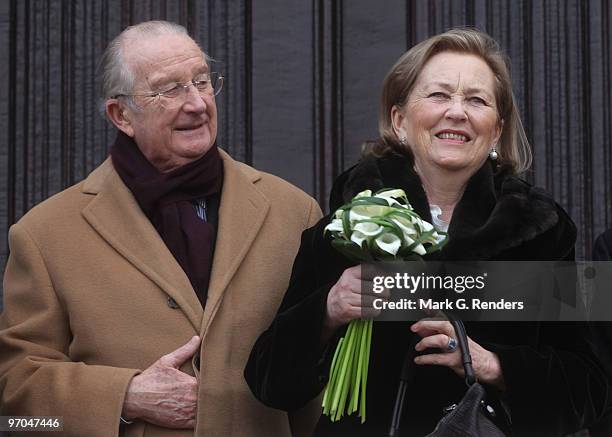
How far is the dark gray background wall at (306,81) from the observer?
455 centimetres

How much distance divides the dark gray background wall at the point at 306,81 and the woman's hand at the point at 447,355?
1.39 m

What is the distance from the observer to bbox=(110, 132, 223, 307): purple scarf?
369 cm

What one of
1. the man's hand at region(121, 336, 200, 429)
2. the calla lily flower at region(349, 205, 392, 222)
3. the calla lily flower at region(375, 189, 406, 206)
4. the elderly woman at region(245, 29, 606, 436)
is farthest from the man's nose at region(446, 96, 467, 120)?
the man's hand at region(121, 336, 200, 429)

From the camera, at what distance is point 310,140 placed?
458cm

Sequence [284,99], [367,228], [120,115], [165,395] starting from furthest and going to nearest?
[284,99] < [120,115] < [165,395] < [367,228]

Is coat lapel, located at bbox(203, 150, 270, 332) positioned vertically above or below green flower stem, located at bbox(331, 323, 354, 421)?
above

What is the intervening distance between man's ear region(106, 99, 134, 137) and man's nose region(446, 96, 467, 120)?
973mm

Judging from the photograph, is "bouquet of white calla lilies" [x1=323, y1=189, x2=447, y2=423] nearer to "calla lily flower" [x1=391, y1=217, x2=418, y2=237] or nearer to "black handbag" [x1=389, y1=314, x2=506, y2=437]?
"calla lily flower" [x1=391, y1=217, x2=418, y2=237]

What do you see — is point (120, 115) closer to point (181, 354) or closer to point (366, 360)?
point (181, 354)

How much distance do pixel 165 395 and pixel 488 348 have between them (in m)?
0.87

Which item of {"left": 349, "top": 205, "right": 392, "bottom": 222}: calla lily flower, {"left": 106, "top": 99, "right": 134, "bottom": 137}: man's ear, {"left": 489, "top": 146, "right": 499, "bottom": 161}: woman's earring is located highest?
{"left": 106, "top": 99, "right": 134, "bottom": 137}: man's ear

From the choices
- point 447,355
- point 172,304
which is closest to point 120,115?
point 172,304

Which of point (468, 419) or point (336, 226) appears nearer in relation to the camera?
point (468, 419)

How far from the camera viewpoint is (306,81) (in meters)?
4.59
